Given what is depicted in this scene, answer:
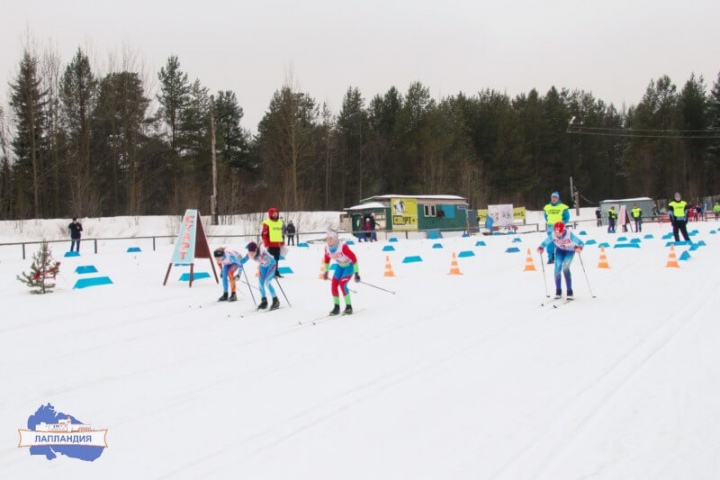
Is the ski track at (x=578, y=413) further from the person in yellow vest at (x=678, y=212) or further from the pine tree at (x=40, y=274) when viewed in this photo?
the person in yellow vest at (x=678, y=212)

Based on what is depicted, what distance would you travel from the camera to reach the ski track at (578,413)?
3.93m

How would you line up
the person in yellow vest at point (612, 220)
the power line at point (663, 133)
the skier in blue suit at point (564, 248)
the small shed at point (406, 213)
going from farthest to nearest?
the power line at point (663, 133) < the small shed at point (406, 213) < the person in yellow vest at point (612, 220) < the skier in blue suit at point (564, 248)

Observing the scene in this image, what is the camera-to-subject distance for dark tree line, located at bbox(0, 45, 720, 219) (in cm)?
4141

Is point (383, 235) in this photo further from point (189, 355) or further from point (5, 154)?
point (189, 355)

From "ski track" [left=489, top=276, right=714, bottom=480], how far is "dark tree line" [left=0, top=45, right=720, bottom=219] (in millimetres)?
34709

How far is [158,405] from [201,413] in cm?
58

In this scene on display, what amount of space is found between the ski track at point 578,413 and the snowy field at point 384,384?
2 centimetres

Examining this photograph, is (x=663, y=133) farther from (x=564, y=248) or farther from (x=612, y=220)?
(x=564, y=248)

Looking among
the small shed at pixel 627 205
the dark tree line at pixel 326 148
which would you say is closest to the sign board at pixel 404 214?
the dark tree line at pixel 326 148

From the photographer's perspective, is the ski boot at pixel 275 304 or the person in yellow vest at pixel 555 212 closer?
the ski boot at pixel 275 304

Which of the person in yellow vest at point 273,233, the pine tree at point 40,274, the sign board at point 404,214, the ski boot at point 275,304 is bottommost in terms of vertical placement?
the ski boot at point 275,304

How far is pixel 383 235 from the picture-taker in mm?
37562

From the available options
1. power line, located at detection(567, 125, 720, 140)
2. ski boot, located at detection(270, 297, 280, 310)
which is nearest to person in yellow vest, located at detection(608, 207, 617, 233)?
ski boot, located at detection(270, 297, 280, 310)

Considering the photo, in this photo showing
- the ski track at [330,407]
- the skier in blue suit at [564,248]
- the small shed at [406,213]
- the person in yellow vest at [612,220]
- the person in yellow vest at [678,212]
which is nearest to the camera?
the ski track at [330,407]
